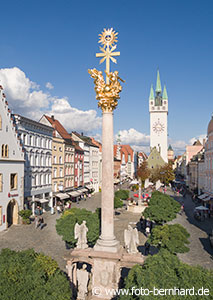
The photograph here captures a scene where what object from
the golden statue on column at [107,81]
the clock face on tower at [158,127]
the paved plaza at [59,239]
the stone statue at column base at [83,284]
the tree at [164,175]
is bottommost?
the paved plaza at [59,239]

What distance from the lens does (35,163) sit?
118ft

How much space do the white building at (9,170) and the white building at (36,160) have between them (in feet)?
11.5

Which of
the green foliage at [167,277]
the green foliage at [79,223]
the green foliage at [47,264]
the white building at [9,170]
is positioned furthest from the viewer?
the white building at [9,170]

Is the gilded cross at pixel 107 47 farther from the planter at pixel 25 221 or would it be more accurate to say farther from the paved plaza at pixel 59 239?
the planter at pixel 25 221

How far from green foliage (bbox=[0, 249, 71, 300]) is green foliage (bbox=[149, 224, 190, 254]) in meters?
6.44

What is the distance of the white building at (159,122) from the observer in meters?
96.3

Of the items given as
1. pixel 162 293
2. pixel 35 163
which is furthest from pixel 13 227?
pixel 162 293

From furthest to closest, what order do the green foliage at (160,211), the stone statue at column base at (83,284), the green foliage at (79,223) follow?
the green foliage at (160,211)
the green foliage at (79,223)
the stone statue at column base at (83,284)

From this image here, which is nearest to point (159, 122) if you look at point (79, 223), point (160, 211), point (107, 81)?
point (160, 211)

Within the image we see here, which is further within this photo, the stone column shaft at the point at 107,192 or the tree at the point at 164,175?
the tree at the point at 164,175

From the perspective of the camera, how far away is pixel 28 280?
29.8ft

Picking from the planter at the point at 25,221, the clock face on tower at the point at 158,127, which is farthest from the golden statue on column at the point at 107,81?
the clock face on tower at the point at 158,127

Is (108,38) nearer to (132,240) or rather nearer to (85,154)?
(132,240)

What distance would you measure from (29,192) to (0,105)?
1198 cm
